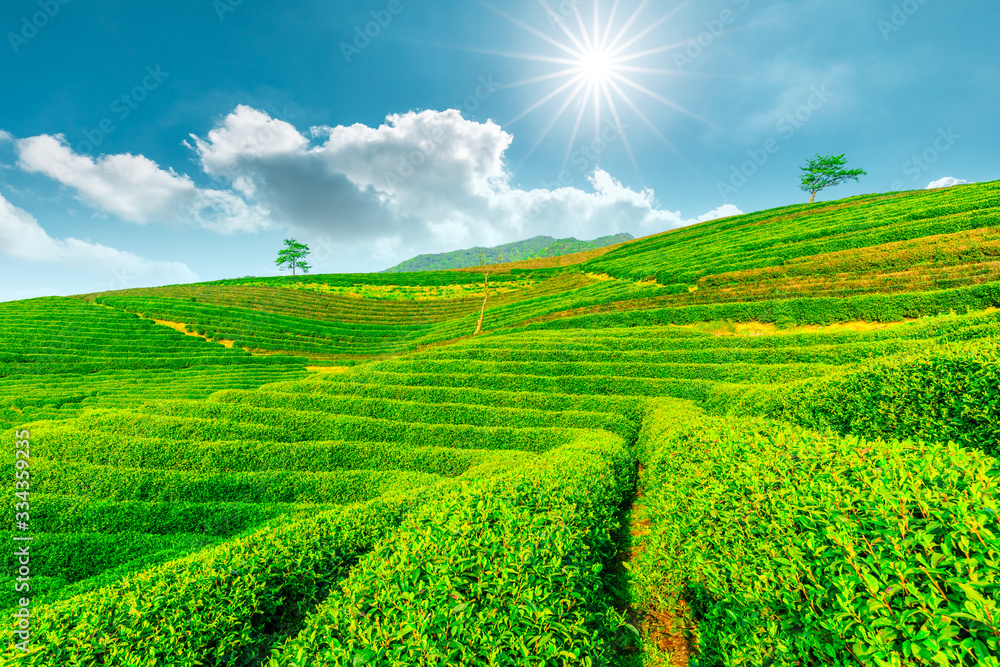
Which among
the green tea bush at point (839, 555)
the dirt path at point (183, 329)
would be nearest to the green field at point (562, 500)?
the green tea bush at point (839, 555)

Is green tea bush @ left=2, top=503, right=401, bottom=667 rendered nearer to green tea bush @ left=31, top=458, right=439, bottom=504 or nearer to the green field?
the green field

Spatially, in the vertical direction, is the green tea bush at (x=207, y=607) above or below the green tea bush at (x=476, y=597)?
below

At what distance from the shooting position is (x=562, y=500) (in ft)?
16.5

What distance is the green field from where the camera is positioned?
2871 millimetres

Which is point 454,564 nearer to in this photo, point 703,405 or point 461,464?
point 461,464

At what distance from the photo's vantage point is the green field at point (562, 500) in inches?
113

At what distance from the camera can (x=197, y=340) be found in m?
29.4

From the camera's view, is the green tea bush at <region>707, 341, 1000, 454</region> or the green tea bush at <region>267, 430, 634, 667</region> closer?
the green tea bush at <region>267, 430, 634, 667</region>

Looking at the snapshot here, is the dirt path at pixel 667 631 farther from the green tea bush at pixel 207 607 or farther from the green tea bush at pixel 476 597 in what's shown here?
the green tea bush at pixel 207 607

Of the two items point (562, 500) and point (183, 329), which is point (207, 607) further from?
point (183, 329)

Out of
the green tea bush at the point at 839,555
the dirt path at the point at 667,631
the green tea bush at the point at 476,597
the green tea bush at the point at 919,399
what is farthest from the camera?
the green tea bush at the point at 919,399

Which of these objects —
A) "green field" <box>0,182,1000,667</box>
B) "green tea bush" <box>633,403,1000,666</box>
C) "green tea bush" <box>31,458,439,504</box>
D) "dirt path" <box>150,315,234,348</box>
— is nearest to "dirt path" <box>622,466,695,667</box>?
"green field" <box>0,182,1000,667</box>

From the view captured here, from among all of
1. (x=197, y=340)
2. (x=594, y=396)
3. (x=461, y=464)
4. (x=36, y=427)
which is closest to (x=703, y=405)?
(x=594, y=396)

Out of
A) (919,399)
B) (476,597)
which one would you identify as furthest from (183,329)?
(919,399)
